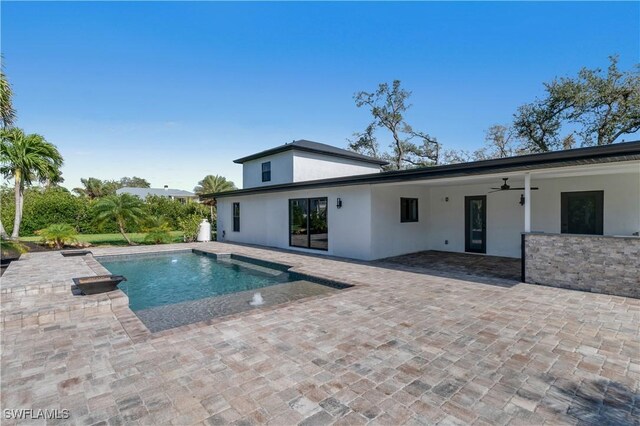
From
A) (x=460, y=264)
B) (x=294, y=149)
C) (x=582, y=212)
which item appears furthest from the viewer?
(x=294, y=149)

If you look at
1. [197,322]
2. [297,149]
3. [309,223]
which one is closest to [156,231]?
[297,149]

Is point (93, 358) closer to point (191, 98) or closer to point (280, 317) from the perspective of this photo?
point (280, 317)

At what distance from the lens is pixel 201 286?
8906mm

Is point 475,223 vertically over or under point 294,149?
under

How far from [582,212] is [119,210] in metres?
19.0

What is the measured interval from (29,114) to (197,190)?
95.7 feet

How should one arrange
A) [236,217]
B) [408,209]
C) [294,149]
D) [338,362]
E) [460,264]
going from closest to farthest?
[338,362] < [460,264] < [408,209] < [294,149] < [236,217]

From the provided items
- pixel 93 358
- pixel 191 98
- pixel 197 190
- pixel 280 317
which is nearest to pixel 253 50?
pixel 191 98

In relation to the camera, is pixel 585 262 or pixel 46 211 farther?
pixel 46 211

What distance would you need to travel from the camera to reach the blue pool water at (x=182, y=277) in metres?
7.94

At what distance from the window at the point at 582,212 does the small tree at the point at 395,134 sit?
20.8 meters

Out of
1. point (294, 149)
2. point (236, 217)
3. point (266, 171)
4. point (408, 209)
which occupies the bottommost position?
point (236, 217)

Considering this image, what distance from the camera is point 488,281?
7.71 metres

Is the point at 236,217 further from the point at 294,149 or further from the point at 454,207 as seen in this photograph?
the point at 454,207
